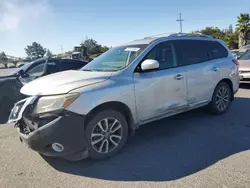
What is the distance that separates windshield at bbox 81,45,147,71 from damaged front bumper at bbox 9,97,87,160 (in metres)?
1.25

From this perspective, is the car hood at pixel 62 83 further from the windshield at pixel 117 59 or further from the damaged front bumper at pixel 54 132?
the windshield at pixel 117 59

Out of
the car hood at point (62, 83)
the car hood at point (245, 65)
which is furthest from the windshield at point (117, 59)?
the car hood at point (245, 65)

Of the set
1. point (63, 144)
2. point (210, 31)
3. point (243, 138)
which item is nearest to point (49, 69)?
point (63, 144)

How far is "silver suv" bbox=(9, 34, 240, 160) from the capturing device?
11.0 feet

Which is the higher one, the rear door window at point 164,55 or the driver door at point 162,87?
the rear door window at point 164,55

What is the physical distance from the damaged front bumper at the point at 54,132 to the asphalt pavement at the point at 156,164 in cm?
32

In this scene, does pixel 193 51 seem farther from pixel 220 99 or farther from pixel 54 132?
pixel 54 132

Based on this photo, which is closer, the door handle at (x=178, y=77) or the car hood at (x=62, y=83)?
the car hood at (x=62, y=83)

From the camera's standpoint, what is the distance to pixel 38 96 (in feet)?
11.3

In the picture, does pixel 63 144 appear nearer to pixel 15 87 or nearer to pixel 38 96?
pixel 38 96

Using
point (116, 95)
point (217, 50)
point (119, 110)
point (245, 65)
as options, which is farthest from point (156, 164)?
point (245, 65)

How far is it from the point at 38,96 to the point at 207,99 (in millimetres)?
3471

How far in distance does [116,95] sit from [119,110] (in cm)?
30

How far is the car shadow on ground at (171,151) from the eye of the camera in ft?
10.9
